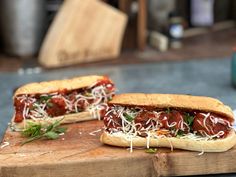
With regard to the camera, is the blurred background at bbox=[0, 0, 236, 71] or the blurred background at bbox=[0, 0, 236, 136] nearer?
the blurred background at bbox=[0, 0, 236, 136]

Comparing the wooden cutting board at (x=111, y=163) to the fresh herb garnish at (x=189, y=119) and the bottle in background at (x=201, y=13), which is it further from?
the bottle in background at (x=201, y=13)

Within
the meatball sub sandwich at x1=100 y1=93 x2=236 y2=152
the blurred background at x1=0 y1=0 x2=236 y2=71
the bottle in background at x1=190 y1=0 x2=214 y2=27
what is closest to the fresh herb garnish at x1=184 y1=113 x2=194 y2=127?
the meatball sub sandwich at x1=100 y1=93 x2=236 y2=152

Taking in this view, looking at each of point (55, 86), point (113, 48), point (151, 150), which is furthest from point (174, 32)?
point (151, 150)

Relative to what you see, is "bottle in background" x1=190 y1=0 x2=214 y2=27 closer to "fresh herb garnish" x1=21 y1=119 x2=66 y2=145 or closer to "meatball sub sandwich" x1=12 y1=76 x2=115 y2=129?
"meatball sub sandwich" x1=12 y1=76 x2=115 y2=129

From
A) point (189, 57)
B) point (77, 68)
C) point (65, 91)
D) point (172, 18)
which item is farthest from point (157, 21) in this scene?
point (65, 91)

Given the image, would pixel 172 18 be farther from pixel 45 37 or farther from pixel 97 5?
pixel 45 37

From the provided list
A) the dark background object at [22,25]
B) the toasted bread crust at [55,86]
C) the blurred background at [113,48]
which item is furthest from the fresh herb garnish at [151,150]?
the dark background object at [22,25]
